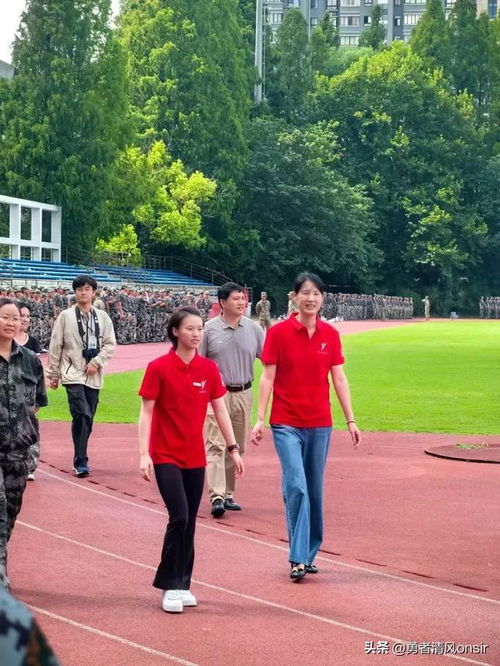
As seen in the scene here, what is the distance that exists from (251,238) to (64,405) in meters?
54.5

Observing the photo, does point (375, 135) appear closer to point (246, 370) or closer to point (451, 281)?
point (451, 281)

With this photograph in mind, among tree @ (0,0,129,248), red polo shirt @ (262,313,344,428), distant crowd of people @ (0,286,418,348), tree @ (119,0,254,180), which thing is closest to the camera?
red polo shirt @ (262,313,344,428)

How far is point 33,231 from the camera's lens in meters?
53.4

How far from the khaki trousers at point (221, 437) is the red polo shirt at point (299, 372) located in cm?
217

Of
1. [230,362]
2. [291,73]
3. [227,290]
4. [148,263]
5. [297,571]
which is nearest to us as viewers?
[297,571]

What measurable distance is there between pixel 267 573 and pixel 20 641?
22.2 ft

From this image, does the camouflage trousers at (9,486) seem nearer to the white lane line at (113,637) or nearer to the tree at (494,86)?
the white lane line at (113,637)

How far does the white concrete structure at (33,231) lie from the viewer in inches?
1964

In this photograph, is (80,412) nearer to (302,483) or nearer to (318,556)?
(318,556)

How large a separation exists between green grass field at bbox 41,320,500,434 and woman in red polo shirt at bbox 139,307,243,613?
10555mm

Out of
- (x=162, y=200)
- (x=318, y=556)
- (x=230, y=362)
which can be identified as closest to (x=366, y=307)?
(x=162, y=200)

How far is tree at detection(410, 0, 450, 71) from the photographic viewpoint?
343ft

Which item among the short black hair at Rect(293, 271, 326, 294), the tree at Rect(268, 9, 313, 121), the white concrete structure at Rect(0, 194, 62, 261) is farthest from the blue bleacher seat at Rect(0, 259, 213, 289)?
the short black hair at Rect(293, 271, 326, 294)

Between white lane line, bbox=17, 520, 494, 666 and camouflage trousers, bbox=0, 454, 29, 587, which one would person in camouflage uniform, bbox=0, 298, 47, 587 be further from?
white lane line, bbox=17, 520, 494, 666
